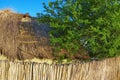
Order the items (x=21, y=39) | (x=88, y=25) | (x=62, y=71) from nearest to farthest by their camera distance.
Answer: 1. (x=62, y=71)
2. (x=88, y=25)
3. (x=21, y=39)

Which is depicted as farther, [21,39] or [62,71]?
[21,39]

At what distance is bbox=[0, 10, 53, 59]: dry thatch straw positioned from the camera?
14812 mm

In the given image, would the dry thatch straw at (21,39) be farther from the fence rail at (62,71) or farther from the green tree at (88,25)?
the fence rail at (62,71)

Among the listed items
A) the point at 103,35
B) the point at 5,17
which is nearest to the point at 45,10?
the point at 103,35

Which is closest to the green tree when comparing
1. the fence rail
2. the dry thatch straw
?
the dry thatch straw

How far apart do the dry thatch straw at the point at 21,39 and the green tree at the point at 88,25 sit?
6.59ft

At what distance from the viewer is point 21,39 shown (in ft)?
50.4

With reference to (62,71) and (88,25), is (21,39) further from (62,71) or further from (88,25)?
(62,71)

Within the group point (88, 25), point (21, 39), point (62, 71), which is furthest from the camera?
point (21, 39)

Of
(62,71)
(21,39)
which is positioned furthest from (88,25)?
(62,71)

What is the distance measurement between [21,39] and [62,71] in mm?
11375

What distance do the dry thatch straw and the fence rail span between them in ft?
33.8

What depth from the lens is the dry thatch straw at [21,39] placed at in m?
14.8

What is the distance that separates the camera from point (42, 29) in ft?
52.6
